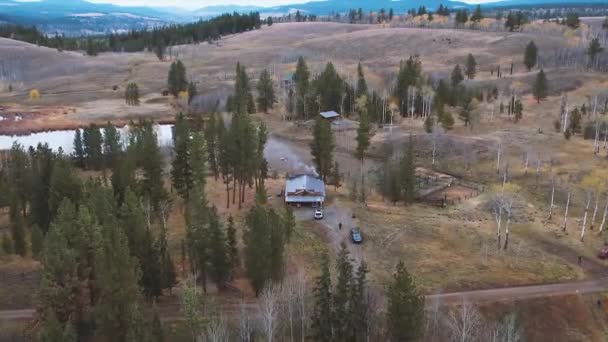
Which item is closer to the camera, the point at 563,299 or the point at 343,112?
the point at 563,299

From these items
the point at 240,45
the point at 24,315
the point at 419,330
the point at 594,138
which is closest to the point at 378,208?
the point at 419,330

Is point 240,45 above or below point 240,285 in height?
above

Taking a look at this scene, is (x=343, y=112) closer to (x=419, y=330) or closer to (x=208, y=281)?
(x=208, y=281)

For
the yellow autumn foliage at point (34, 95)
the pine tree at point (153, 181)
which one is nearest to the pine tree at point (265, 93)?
the yellow autumn foliage at point (34, 95)

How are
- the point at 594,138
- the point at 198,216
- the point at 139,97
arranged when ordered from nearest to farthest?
the point at 198,216
the point at 594,138
the point at 139,97

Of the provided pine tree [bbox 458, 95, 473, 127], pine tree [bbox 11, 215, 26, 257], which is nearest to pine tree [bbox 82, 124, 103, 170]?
pine tree [bbox 11, 215, 26, 257]

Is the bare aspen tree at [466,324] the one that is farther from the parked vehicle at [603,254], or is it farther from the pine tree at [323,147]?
the pine tree at [323,147]
